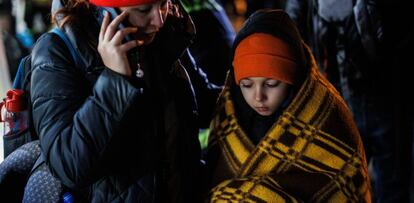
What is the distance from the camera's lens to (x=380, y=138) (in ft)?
13.1

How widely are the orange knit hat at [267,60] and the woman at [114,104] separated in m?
0.38

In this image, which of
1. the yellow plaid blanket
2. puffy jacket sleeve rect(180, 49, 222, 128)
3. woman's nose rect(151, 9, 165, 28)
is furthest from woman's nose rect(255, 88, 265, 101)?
woman's nose rect(151, 9, 165, 28)

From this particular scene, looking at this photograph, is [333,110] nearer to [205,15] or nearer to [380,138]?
[205,15]

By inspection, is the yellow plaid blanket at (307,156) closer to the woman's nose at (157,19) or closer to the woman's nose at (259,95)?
the woman's nose at (259,95)

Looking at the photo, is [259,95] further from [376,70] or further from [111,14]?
[376,70]

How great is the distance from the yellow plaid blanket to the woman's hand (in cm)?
72

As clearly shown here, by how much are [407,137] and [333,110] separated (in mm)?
1848

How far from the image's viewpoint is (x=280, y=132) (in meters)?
2.38

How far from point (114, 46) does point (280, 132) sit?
870 mm

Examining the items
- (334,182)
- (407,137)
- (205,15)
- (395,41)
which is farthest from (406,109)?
(334,182)

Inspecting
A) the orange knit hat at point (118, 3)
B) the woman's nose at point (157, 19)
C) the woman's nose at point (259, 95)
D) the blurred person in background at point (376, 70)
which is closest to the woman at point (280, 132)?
the woman's nose at point (259, 95)

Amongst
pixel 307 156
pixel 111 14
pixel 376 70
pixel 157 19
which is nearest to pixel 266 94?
pixel 307 156

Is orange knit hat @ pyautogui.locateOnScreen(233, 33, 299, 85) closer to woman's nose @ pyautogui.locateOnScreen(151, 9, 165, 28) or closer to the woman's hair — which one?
woman's nose @ pyautogui.locateOnScreen(151, 9, 165, 28)

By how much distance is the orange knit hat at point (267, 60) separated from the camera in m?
2.46
